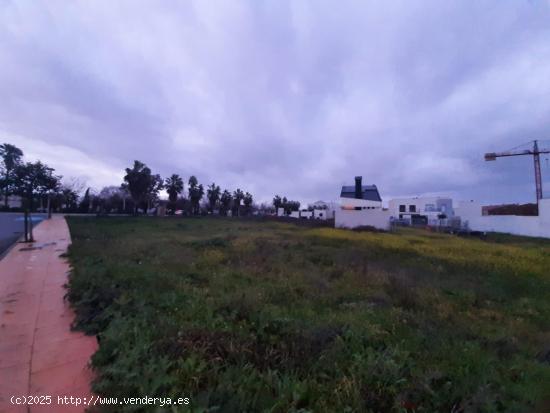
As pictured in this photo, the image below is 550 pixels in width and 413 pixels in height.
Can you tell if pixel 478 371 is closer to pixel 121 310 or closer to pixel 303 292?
pixel 303 292

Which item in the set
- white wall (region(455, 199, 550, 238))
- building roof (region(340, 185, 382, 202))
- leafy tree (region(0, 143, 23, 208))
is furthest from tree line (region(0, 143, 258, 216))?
white wall (region(455, 199, 550, 238))

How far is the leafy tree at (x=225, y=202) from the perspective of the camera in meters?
57.2

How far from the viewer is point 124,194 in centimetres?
4628

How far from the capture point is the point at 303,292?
647cm

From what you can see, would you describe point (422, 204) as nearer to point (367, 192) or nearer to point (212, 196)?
point (367, 192)

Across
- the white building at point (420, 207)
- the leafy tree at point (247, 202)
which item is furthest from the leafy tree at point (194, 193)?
the white building at point (420, 207)

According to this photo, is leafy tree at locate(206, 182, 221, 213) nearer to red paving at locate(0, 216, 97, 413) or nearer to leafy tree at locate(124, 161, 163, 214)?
leafy tree at locate(124, 161, 163, 214)

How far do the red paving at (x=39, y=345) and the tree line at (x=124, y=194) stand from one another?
884 inches

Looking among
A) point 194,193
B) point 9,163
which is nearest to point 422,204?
point 194,193

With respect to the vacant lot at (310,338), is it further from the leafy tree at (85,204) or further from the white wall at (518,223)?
the leafy tree at (85,204)

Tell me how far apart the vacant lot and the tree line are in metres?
24.2

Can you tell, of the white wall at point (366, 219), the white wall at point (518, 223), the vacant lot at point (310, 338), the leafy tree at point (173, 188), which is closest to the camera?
the vacant lot at point (310, 338)

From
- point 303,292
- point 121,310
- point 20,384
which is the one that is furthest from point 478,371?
point 20,384

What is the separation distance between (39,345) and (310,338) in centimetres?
292
